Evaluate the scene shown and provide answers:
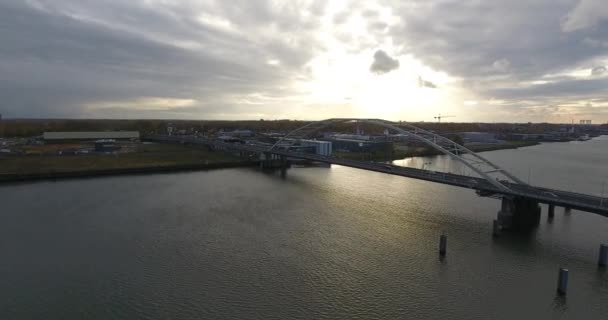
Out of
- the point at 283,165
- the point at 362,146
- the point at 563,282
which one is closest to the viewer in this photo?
the point at 563,282

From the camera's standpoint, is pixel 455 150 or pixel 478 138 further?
pixel 478 138

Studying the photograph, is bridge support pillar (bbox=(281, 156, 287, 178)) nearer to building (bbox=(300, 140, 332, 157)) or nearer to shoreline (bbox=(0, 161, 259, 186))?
shoreline (bbox=(0, 161, 259, 186))

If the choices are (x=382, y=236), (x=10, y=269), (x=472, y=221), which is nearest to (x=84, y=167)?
(x=10, y=269)

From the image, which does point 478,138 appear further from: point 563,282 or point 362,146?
point 563,282

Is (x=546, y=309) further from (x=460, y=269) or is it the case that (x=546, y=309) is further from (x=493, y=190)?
(x=493, y=190)

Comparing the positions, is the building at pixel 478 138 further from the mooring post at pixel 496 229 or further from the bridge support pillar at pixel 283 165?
the mooring post at pixel 496 229

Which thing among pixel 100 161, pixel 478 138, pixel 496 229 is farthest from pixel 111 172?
pixel 478 138
